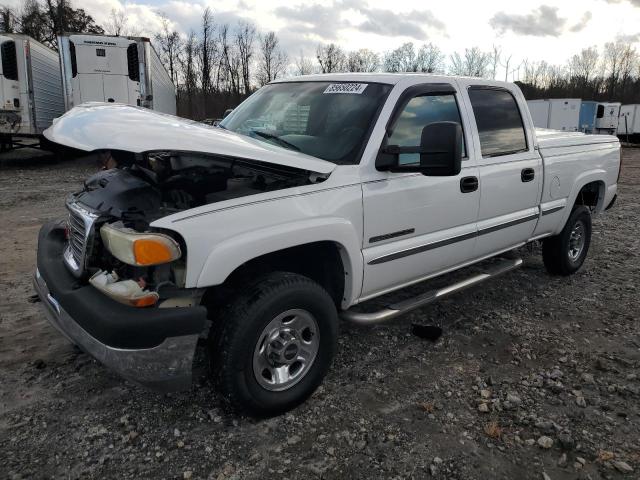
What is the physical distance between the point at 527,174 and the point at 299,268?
2.37 metres

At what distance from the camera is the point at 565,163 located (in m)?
4.92

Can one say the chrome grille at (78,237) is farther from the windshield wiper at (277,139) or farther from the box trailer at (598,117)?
the box trailer at (598,117)

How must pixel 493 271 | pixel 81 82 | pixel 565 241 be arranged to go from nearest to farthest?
pixel 493 271 < pixel 565 241 < pixel 81 82

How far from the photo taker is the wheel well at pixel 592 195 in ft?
18.3

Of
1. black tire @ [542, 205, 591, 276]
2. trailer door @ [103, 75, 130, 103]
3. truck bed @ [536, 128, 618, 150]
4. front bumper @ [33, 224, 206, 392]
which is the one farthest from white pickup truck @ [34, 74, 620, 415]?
trailer door @ [103, 75, 130, 103]

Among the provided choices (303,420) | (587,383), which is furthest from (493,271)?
(303,420)

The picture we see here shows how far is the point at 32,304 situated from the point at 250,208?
2840 mm

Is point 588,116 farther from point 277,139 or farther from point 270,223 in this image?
point 270,223

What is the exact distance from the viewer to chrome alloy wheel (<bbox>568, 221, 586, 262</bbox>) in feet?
17.8

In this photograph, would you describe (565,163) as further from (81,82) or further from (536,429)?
(81,82)

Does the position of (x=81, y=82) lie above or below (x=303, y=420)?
above

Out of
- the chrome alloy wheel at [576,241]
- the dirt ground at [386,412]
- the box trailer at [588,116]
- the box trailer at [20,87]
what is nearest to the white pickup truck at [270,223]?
the dirt ground at [386,412]

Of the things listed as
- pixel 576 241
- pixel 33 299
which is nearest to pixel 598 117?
pixel 576 241

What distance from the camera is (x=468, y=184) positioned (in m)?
3.80
